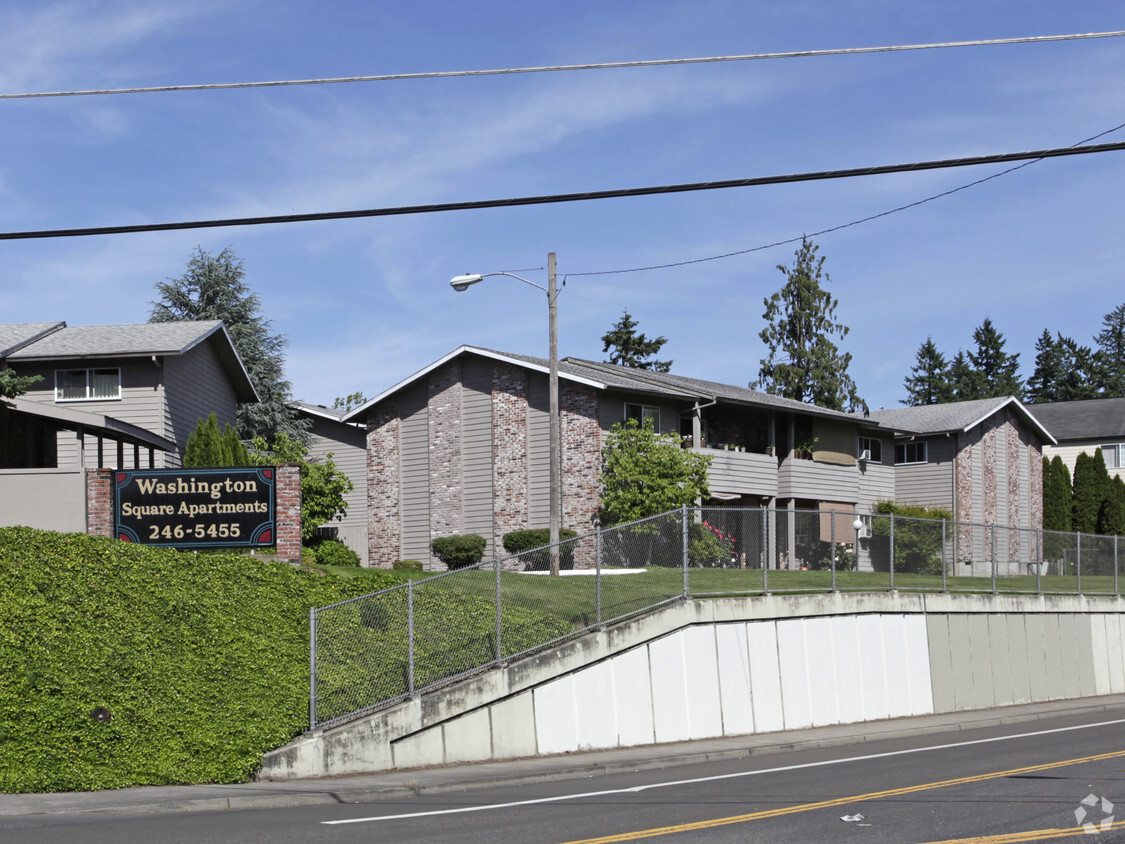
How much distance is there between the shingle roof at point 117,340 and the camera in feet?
111

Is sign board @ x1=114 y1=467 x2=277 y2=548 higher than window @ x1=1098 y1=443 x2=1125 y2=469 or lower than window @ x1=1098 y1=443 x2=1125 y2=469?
lower

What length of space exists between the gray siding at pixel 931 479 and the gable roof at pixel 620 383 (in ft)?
29.8

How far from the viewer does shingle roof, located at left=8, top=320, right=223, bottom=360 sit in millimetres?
33938

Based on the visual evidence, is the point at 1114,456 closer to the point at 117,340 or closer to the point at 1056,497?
the point at 1056,497

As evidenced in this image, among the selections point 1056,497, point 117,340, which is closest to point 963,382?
point 1056,497

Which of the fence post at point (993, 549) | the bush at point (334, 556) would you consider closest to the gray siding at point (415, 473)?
the bush at point (334, 556)

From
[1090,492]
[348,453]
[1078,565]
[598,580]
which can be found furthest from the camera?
[1090,492]

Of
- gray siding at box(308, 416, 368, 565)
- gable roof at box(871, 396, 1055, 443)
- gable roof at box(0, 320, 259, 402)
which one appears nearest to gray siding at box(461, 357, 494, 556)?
gable roof at box(0, 320, 259, 402)

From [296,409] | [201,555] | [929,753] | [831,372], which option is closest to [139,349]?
[201,555]

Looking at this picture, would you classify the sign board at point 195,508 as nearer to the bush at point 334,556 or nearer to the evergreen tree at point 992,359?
the bush at point 334,556

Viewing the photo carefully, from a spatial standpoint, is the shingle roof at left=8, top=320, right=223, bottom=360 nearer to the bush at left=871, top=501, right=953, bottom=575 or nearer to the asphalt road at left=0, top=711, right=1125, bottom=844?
the bush at left=871, top=501, right=953, bottom=575

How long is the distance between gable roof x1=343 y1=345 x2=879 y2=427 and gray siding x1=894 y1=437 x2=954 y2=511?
9.09 meters

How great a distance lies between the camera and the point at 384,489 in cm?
4091

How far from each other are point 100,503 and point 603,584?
9600 mm
